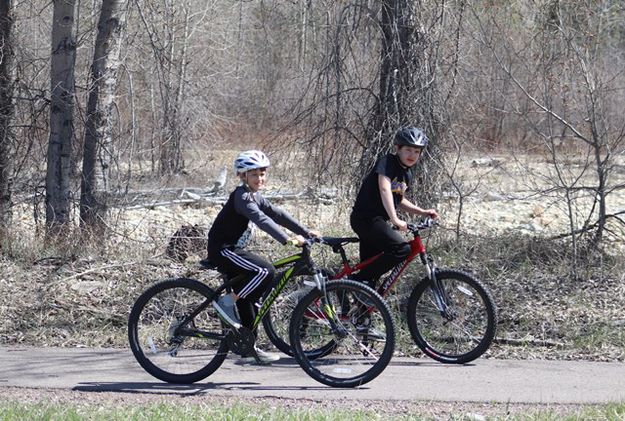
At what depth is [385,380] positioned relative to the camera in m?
7.30

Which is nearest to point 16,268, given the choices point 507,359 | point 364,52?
point 364,52

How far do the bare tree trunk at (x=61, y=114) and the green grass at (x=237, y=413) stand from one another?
539 centimetres

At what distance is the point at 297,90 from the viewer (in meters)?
12.7

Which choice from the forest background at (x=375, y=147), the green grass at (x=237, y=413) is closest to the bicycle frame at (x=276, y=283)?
the green grass at (x=237, y=413)

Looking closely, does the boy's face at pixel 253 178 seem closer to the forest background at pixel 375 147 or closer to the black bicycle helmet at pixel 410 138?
the black bicycle helmet at pixel 410 138

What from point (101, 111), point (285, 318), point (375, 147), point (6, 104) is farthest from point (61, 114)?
point (285, 318)

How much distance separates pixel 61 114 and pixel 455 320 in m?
6.03

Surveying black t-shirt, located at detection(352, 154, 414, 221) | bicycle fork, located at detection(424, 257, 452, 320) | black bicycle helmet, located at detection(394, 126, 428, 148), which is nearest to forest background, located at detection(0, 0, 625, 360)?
bicycle fork, located at detection(424, 257, 452, 320)

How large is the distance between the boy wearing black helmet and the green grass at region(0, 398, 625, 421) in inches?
64.3

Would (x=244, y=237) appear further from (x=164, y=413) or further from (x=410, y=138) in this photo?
(x=164, y=413)

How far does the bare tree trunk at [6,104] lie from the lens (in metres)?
12.0

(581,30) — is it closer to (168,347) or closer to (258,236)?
(258,236)

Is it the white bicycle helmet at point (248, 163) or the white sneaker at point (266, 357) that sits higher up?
the white bicycle helmet at point (248, 163)

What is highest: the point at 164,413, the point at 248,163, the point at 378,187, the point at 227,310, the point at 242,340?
the point at 248,163
